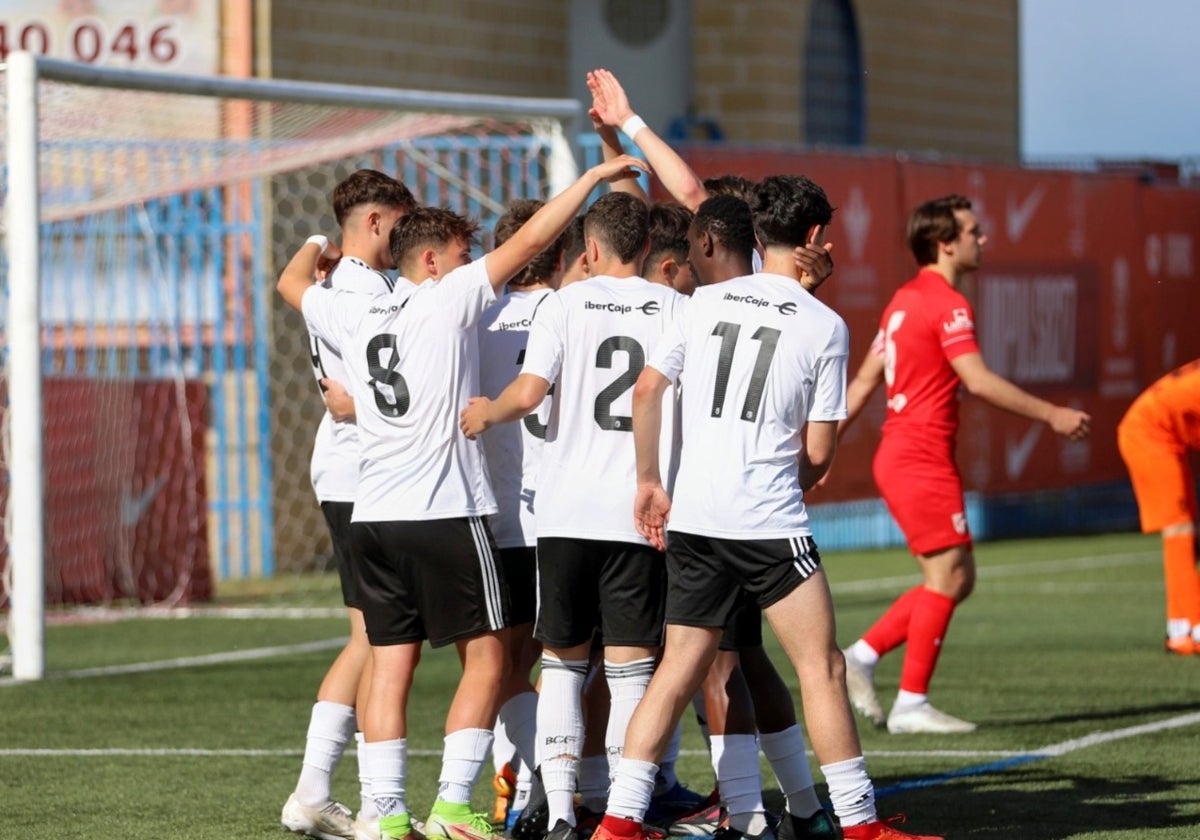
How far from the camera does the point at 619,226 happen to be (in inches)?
259

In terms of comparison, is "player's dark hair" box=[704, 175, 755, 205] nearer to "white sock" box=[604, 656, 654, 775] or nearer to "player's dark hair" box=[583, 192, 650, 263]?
"player's dark hair" box=[583, 192, 650, 263]

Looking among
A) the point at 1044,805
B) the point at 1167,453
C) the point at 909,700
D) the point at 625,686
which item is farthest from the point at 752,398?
the point at 1167,453

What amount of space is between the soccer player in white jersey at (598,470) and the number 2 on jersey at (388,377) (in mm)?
235

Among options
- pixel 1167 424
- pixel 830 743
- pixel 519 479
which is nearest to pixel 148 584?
pixel 1167 424

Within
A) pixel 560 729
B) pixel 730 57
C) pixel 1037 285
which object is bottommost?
pixel 560 729

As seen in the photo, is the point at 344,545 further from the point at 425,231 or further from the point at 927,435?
the point at 927,435

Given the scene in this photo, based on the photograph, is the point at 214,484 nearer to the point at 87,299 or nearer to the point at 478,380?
the point at 87,299

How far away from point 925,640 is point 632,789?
3.25 m

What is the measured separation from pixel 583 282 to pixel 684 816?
1830 millimetres

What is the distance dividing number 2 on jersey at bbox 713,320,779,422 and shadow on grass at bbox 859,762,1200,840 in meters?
1.58

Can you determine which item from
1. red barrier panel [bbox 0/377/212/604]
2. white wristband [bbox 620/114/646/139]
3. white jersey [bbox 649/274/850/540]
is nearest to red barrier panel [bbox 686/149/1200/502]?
red barrier panel [bbox 0/377/212/604]

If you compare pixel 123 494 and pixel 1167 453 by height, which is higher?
pixel 1167 453

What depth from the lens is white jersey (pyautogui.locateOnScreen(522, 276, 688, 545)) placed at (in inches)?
257

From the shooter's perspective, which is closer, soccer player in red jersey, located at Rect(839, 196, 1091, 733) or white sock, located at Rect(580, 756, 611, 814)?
white sock, located at Rect(580, 756, 611, 814)
